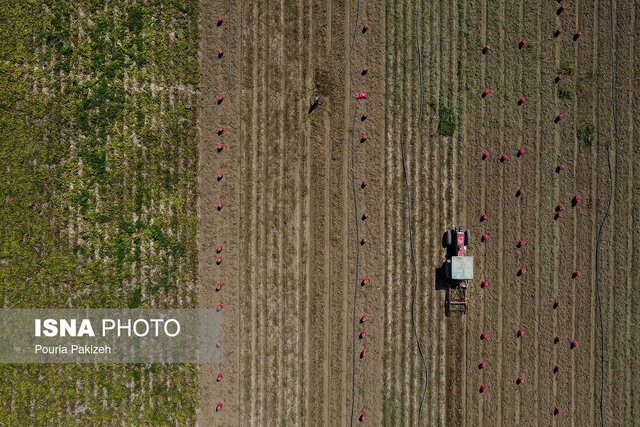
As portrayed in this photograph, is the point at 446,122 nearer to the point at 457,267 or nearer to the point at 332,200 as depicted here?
the point at 332,200

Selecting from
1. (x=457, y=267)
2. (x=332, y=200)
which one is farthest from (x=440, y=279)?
(x=332, y=200)

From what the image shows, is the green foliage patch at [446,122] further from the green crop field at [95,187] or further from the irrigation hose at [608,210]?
the green crop field at [95,187]

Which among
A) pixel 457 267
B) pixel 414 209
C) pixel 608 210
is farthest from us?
pixel 608 210

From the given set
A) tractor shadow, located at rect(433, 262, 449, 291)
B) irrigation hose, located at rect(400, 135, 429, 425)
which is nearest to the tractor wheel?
tractor shadow, located at rect(433, 262, 449, 291)

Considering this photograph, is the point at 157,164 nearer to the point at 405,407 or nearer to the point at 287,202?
the point at 287,202

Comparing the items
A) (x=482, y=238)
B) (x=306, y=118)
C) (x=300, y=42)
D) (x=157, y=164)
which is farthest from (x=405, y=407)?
(x=300, y=42)
